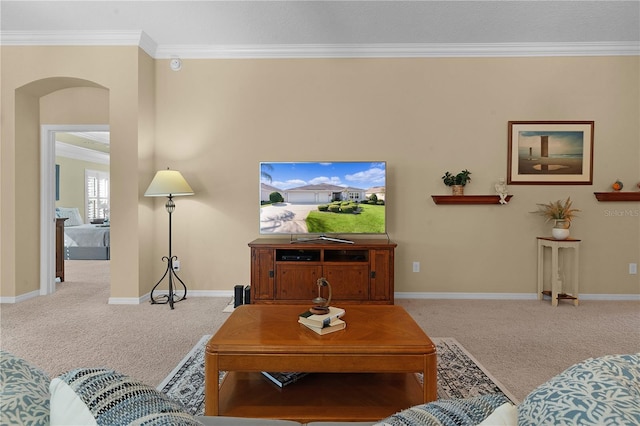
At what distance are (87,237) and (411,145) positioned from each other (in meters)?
6.05

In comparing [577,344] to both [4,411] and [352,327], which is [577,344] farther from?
[4,411]

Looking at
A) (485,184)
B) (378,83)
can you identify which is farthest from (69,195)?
(485,184)

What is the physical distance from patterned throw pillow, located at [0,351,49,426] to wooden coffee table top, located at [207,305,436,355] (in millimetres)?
931

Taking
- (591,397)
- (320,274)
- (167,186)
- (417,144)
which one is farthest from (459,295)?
(591,397)

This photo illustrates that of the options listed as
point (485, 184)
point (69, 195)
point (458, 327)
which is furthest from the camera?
point (69, 195)

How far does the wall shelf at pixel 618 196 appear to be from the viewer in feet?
12.7

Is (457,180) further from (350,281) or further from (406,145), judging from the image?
(350,281)

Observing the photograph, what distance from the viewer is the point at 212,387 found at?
153 cm

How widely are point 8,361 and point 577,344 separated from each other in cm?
326

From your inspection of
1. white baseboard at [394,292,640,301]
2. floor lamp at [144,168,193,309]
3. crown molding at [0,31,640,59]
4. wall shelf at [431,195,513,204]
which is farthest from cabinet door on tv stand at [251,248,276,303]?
crown molding at [0,31,640,59]

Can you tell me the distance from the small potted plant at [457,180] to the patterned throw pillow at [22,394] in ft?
12.6

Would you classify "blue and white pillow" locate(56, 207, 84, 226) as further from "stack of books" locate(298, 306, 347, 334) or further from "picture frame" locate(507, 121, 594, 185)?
"picture frame" locate(507, 121, 594, 185)

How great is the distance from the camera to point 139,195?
Result: 375cm

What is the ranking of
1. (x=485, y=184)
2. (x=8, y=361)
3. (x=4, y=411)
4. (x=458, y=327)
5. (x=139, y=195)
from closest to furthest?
(x=4, y=411)
(x=8, y=361)
(x=458, y=327)
(x=139, y=195)
(x=485, y=184)
